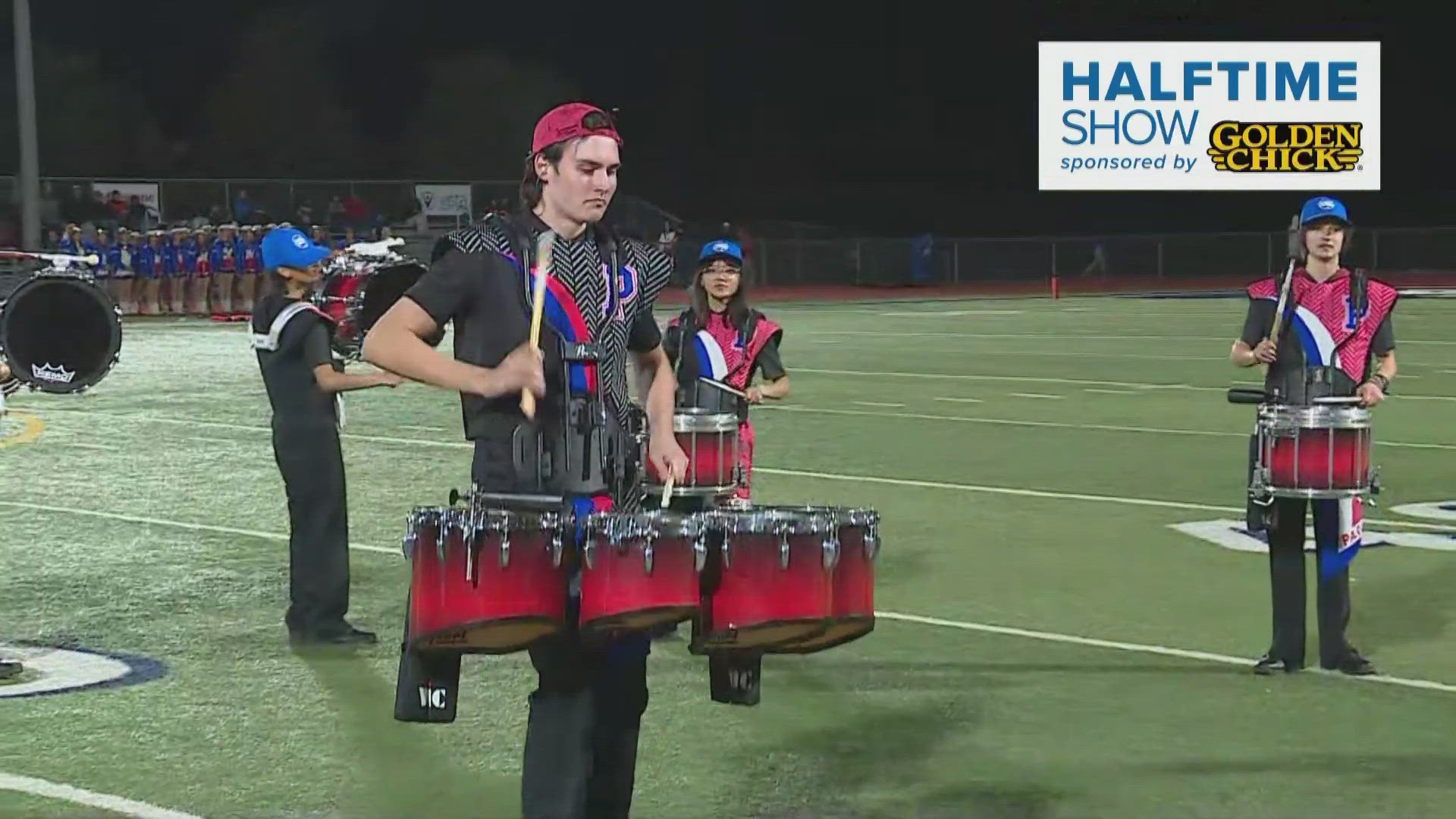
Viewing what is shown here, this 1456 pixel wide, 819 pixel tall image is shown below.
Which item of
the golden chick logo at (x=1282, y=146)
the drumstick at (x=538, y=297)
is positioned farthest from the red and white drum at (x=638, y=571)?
the golden chick logo at (x=1282, y=146)

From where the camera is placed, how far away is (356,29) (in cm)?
6512

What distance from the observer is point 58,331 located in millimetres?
7410

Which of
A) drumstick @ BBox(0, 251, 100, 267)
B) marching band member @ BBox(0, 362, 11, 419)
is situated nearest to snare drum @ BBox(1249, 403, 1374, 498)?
drumstick @ BBox(0, 251, 100, 267)

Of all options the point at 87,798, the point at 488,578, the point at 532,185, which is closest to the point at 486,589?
the point at 488,578

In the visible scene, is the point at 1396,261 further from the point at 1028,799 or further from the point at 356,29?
the point at 1028,799

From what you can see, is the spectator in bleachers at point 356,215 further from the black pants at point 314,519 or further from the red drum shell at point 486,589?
the red drum shell at point 486,589

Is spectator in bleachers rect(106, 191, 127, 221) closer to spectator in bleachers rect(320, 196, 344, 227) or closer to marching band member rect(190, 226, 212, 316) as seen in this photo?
marching band member rect(190, 226, 212, 316)

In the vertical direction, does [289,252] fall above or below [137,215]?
below

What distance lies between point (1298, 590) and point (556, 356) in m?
4.29

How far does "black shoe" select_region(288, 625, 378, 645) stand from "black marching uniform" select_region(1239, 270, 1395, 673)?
3.62m

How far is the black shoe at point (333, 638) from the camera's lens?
8680 millimetres

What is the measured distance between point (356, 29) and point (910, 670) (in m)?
59.6

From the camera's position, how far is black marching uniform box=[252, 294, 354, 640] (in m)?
8.82

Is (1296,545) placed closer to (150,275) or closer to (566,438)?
(566,438)
